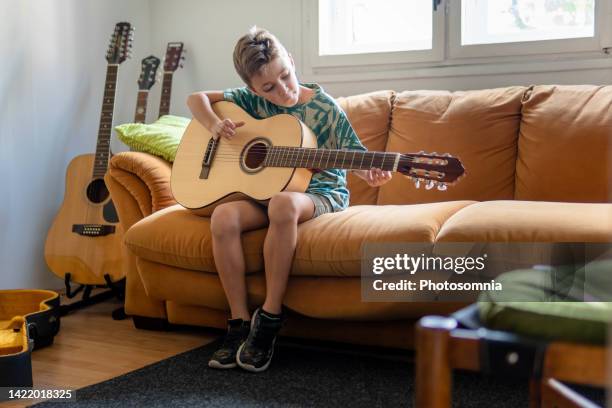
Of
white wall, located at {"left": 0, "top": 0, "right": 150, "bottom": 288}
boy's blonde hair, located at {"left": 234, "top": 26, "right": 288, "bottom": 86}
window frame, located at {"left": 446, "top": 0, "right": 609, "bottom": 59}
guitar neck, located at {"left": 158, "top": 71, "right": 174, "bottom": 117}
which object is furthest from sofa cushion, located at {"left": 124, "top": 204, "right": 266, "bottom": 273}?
window frame, located at {"left": 446, "top": 0, "right": 609, "bottom": 59}

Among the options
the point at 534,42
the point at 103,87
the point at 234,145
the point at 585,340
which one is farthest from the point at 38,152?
the point at 585,340

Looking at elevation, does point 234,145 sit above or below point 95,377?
above

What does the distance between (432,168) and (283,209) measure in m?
0.42

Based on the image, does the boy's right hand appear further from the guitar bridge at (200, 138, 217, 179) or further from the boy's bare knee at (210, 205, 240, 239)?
the boy's bare knee at (210, 205, 240, 239)

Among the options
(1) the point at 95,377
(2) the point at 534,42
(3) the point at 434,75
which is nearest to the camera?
(1) the point at 95,377

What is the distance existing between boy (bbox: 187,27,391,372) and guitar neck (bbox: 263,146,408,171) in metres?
0.05

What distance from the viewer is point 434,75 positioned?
2.85 meters

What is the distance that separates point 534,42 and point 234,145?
129cm

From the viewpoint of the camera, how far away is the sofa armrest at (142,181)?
2.41 m

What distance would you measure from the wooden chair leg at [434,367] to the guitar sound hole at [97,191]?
2.28 m

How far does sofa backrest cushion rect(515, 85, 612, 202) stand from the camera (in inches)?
85.1

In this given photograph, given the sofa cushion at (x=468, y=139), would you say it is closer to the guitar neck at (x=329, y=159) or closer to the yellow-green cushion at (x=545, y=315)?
the guitar neck at (x=329, y=159)

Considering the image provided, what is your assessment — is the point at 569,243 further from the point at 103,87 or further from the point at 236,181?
the point at 103,87

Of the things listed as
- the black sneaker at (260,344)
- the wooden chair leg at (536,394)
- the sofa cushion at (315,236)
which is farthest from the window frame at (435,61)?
the wooden chair leg at (536,394)
